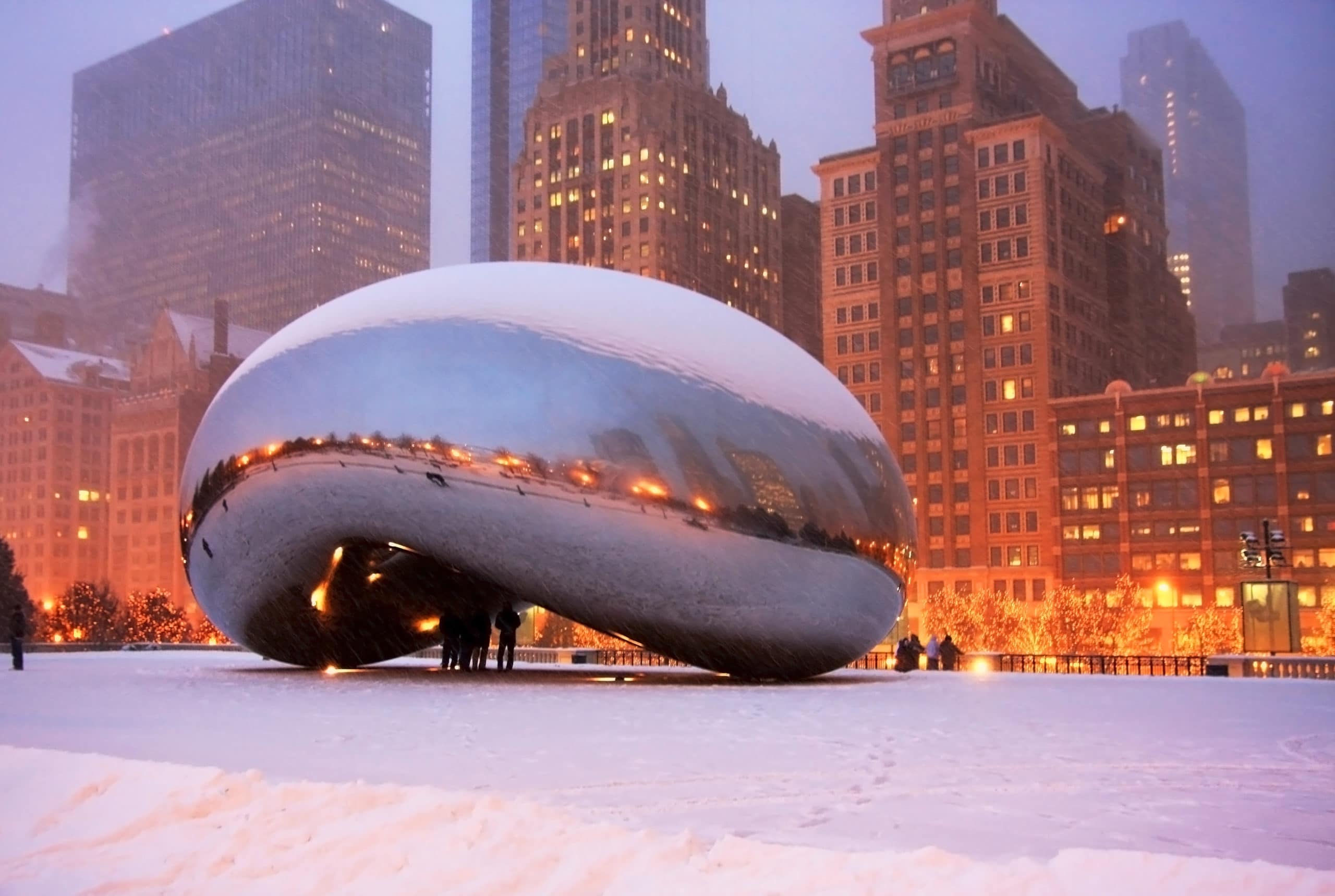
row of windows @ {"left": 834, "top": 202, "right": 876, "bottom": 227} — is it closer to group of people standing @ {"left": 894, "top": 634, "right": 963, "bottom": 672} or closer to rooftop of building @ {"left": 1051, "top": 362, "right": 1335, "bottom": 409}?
rooftop of building @ {"left": 1051, "top": 362, "right": 1335, "bottom": 409}

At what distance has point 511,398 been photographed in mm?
16719

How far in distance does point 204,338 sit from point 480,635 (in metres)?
143

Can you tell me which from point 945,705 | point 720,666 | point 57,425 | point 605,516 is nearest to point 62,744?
point 605,516

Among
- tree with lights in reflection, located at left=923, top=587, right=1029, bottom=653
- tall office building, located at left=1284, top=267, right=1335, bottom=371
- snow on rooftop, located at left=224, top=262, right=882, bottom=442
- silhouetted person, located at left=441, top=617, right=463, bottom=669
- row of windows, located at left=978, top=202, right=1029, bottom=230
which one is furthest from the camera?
tall office building, located at left=1284, top=267, right=1335, bottom=371

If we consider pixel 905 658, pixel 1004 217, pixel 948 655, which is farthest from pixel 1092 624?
pixel 905 658

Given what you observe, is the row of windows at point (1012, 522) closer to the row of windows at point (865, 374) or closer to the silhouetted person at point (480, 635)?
the row of windows at point (865, 374)

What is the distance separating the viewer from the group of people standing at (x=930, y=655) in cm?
2705

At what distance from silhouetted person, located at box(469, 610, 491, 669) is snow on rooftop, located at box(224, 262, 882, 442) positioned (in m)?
6.00

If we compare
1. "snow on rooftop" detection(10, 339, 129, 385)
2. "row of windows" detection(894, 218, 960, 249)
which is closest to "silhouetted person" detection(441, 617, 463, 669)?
"row of windows" detection(894, 218, 960, 249)

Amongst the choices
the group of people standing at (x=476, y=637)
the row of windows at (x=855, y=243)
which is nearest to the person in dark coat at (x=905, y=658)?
the group of people standing at (x=476, y=637)

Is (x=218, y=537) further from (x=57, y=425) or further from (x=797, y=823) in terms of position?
(x=57, y=425)

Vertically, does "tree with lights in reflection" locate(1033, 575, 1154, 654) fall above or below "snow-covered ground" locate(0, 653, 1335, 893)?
below

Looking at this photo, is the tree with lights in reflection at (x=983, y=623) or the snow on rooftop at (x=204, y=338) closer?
the tree with lights in reflection at (x=983, y=623)

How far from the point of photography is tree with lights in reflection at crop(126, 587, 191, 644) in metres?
76.4
